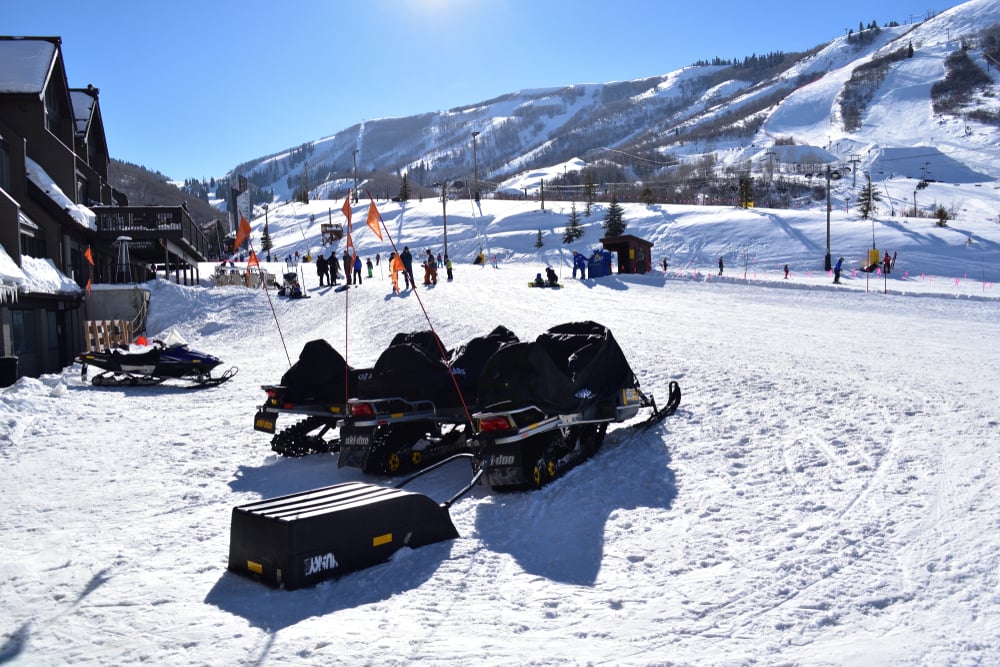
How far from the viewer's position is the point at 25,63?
1116 inches

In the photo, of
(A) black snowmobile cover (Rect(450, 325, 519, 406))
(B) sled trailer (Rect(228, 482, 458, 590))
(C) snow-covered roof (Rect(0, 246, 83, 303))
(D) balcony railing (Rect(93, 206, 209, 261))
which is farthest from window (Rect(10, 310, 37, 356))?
(B) sled trailer (Rect(228, 482, 458, 590))

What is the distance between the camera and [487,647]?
14.1ft

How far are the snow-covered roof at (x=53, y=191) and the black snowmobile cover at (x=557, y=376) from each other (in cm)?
2306

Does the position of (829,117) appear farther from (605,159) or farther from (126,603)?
(126,603)

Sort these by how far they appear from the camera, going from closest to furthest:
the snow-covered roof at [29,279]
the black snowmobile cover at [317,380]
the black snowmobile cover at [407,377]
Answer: the black snowmobile cover at [407,377], the black snowmobile cover at [317,380], the snow-covered roof at [29,279]

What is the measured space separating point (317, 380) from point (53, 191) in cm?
2149

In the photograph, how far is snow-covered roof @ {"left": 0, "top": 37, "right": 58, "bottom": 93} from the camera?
88.4 feet

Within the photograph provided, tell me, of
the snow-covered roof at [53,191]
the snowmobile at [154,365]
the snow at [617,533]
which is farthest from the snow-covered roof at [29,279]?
the snow at [617,533]

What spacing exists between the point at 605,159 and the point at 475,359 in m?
189

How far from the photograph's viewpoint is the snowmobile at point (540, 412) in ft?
24.5

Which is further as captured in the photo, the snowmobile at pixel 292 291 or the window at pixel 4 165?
the snowmobile at pixel 292 291

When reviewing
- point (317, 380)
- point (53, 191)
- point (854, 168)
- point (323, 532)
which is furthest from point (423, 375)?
point (854, 168)

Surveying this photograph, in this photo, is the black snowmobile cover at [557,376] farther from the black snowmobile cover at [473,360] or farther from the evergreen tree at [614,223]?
the evergreen tree at [614,223]

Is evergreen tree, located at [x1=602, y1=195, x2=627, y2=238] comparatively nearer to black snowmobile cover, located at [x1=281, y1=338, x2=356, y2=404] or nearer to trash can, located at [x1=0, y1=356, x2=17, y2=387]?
trash can, located at [x1=0, y1=356, x2=17, y2=387]
